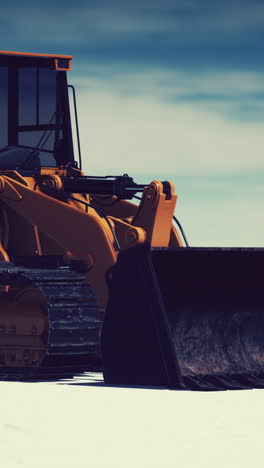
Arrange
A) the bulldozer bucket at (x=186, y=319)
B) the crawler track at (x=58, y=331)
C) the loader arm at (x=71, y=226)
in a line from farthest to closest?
the loader arm at (x=71, y=226)
the crawler track at (x=58, y=331)
the bulldozer bucket at (x=186, y=319)

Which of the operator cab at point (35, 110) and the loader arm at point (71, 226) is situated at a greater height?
the operator cab at point (35, 110)

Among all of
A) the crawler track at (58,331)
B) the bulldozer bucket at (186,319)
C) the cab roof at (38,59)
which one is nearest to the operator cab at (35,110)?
the cab roof at (38,59)

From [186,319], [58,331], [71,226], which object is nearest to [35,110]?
[71,226]

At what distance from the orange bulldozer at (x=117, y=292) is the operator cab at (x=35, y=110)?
368 mm

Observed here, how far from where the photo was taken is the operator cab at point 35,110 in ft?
46.5

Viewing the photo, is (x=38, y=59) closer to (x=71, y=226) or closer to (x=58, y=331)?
(x=71, y=226)

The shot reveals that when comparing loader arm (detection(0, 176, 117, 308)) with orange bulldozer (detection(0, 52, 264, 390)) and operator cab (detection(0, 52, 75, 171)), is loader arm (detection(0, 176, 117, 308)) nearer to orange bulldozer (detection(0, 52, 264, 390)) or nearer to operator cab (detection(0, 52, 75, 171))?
orange bulldozer (detection(0, 52, 264, 390))

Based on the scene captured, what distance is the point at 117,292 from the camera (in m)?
11.5

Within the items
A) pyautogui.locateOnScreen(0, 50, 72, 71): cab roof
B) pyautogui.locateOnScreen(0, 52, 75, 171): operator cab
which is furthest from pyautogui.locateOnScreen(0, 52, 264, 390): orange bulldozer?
pyautogui.locateOnScreen(0, 50, 72, 71): cab roof

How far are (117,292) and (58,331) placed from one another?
80 cm

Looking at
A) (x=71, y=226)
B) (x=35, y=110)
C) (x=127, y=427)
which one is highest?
(x=35, y=110)

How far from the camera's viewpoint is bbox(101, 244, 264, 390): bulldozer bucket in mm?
11188

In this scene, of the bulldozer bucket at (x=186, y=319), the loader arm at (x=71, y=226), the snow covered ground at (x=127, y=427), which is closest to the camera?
the snow covered ground at (x=127, y=427)

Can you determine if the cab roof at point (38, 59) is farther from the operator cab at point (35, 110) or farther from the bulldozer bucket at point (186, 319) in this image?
the bulldozer bucket at point (186, 319)
